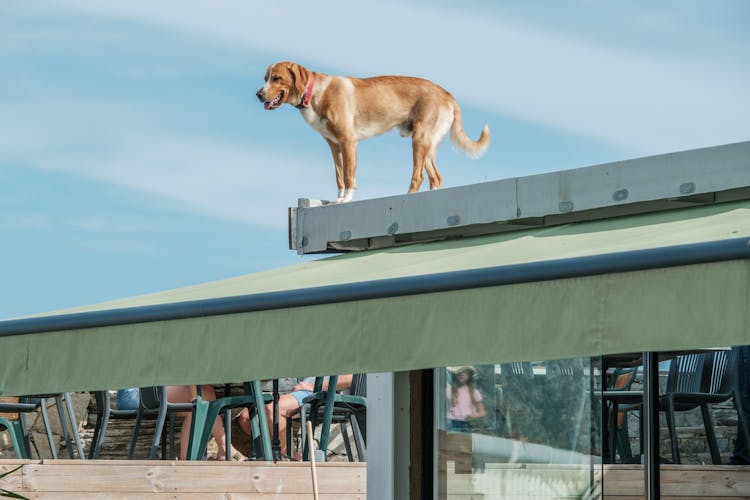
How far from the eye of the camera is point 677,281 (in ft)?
13.1

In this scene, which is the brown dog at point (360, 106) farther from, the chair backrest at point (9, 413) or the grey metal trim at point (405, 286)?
the grey metal trim at point (405, 286)

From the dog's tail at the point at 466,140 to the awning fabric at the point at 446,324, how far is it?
3.81 metres

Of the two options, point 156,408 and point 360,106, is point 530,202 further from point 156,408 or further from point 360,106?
point 156,408

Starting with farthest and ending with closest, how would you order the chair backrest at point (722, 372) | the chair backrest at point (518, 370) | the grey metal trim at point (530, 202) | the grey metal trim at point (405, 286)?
the chair backrest at point (722, 372) < the chair backrest at point (518, 370) < the grey metal trim at point (530, 202) < the grey metal trim at point (405, 286)

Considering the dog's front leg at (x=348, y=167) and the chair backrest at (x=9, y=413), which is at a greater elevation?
the dog's front leg at (x=348, y=167)

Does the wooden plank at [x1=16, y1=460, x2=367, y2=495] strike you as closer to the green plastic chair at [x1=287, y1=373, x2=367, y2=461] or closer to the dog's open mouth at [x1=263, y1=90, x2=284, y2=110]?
the green plastic chair at [x1=287, y1=373, x2=367, y2=461]

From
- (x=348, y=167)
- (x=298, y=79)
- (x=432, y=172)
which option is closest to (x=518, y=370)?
(x=348, y=167)

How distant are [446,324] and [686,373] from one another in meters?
2.39

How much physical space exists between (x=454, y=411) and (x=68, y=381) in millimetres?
2044

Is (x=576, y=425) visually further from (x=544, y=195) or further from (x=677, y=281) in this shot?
(x=677, y=281)

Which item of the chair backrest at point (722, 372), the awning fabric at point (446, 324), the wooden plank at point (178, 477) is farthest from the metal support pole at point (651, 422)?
the wooden plank at point (178, 477)

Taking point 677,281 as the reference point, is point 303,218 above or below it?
above

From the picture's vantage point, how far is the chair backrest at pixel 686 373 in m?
6.35

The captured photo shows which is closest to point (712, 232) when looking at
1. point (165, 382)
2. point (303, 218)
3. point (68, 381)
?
point (165, 382)
